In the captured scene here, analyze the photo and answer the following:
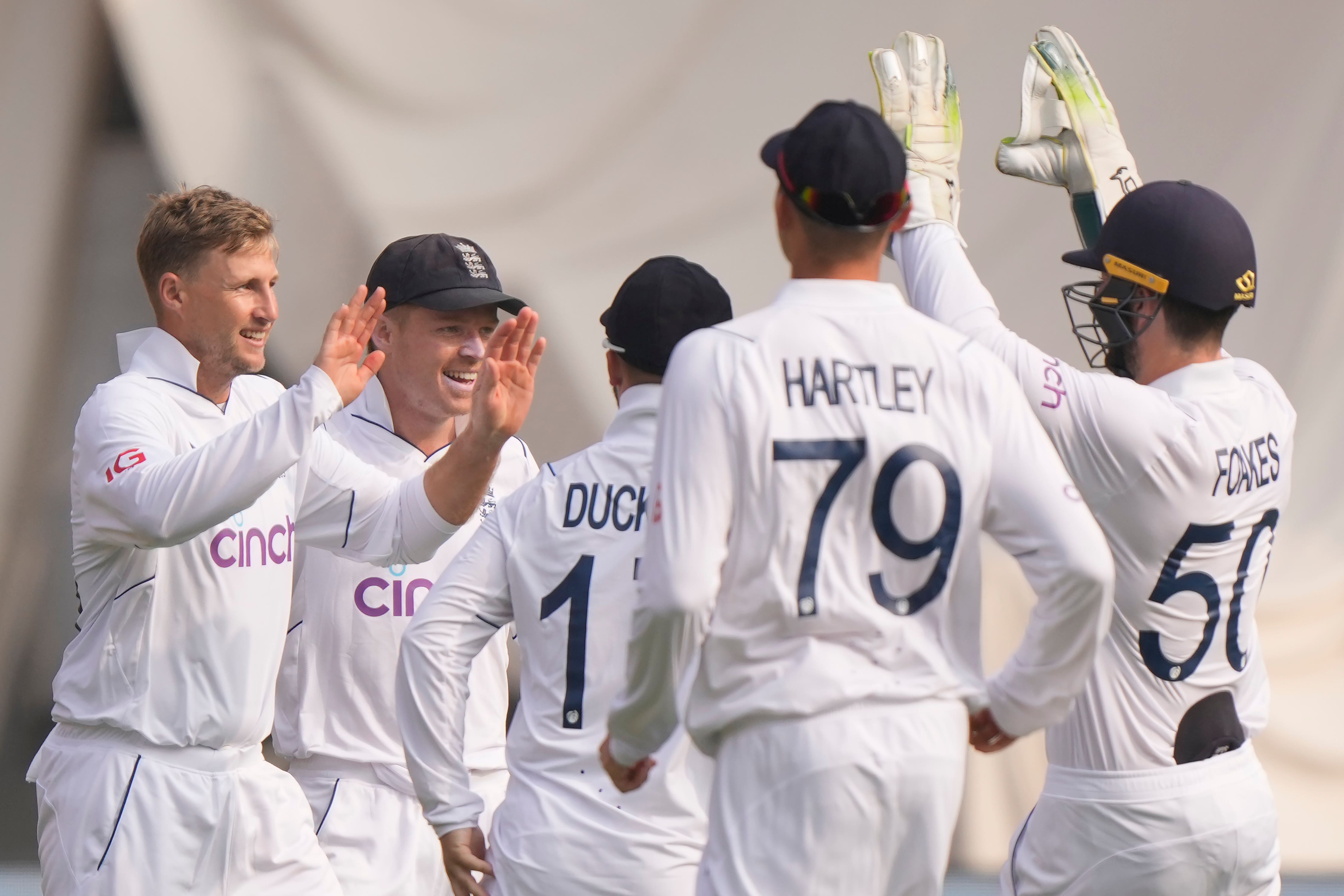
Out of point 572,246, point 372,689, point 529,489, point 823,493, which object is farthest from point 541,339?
point 572,246

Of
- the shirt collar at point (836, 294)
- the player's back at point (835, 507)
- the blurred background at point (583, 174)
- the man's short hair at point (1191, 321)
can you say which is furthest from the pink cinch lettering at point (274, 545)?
the blurred background at point (583, 174)

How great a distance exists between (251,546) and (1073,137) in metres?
2.02

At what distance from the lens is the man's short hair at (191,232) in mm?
3441

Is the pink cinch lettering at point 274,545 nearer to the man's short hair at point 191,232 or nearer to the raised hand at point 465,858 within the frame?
the man's short hair at point 191,232

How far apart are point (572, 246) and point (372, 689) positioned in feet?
8.93

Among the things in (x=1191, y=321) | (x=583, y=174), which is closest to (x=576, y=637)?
(x=1191, y=321)

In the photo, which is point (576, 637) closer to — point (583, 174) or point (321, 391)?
point (321, 391)

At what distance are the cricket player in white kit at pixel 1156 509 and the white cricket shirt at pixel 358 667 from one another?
1.32m

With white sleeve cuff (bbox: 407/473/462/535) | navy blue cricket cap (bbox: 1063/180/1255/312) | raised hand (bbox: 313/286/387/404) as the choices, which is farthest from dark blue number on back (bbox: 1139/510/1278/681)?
raised hand (bbox: 313/286/387/404)

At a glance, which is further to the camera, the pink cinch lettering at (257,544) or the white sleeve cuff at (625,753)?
the pink cinch lettering at (257,544)

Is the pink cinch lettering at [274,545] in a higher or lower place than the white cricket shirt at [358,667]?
higher

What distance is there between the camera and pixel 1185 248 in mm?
2934

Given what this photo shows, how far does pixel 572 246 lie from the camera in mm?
6012

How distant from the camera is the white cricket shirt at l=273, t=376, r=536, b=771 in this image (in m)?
3.68
